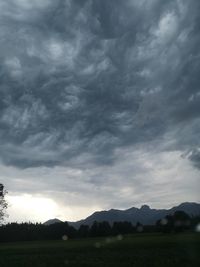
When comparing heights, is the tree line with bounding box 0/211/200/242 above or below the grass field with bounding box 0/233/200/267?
above

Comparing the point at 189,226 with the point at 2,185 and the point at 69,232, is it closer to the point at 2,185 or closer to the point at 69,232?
the point at 2,185

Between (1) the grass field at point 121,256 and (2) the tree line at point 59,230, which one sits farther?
(2) the tree line at point 59,230

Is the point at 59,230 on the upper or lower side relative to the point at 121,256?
upper

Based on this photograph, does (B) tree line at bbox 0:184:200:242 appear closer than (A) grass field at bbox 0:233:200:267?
No

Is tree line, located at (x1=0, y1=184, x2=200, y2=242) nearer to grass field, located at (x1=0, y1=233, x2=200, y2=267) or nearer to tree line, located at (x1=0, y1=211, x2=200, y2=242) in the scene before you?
tree line, located at (x1=0, y1=211, x2=200, y2=242)

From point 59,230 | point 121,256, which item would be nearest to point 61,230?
point 59,230

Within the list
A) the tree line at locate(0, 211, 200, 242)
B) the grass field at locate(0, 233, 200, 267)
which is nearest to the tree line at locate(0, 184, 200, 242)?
the tree line at locate(0, 211, 200, 242)

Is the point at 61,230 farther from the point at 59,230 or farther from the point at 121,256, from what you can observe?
the point at 121,256

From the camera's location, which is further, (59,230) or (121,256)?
(59,230)

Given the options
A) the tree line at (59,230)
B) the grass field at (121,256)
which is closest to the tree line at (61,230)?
the tree line at (59,230)

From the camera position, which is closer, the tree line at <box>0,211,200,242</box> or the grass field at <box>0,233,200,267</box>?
the grass field at <box>0,233,200,267</box>

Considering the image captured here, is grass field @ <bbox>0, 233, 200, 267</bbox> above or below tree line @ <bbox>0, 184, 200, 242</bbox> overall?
below

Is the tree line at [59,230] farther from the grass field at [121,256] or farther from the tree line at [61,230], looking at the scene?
the grass field at [121,256]

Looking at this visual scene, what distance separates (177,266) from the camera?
23547 mm
